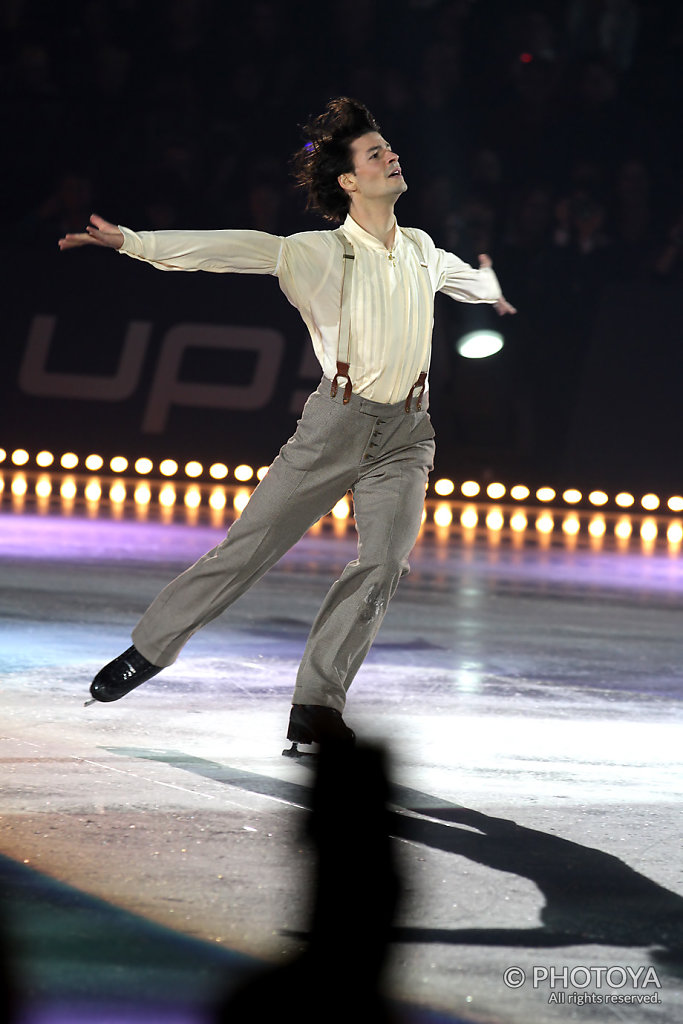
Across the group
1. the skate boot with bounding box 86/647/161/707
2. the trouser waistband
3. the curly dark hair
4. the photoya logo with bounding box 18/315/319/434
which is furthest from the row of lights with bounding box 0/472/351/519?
the trouser waistband

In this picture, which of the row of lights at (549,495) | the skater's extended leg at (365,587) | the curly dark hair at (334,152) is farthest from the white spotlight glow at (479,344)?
the skater's extended leg at (365,587)

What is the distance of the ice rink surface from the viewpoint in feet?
9.35

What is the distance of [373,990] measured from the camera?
2.80 metres

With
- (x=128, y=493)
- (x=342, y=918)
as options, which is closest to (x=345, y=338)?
(x=342, y=918)

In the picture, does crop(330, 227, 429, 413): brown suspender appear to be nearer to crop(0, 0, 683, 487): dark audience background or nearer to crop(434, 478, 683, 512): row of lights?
crop(0, 0, 683, 487): dark audience background

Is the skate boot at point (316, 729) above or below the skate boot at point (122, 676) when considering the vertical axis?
below

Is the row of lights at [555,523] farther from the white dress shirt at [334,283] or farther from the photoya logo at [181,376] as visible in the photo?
the white dress shirt at [334,283]

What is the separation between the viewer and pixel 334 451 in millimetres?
4605

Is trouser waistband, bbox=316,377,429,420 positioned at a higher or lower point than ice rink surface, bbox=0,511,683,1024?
higher

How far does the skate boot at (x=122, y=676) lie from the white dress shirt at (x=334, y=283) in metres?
0.95

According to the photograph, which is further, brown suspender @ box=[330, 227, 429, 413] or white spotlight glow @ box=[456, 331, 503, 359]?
white spotlight glow @ box=[456, 331, 503, 359]

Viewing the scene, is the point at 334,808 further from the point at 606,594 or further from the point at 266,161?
the point at 266,161

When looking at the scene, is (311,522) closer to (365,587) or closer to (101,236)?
(365,587)

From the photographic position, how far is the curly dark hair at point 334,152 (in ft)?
16.0
